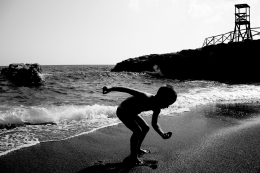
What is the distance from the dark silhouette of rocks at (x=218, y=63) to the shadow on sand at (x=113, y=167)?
905 inches

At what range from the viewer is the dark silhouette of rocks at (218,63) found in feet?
85.2

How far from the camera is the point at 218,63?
94.2 ft

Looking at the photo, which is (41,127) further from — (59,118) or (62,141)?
(62,141)

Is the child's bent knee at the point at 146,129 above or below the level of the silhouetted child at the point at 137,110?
below

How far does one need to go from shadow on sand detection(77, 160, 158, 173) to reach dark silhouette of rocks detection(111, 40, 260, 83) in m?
23.0

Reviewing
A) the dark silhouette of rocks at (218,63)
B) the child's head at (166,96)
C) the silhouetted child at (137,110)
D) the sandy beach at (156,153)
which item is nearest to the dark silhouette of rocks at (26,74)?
the sandy beach at (156,153)

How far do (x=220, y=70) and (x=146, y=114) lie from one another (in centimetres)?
2558

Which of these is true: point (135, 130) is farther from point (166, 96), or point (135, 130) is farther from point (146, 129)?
point (166, 96)

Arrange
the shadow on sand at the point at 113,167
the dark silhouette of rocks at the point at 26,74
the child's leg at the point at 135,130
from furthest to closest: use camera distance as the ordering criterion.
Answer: the dark silhouette of rocks at the point at 26,74
the child's leg at the point at 135,130
the shadow on sand at the point at 113,167

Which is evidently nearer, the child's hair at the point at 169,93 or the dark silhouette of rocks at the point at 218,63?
the child's hair at the point at 169,93

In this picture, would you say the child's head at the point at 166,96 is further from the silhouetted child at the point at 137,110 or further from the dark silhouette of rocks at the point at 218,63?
the dark silhouette of rocks at the point at 218,63

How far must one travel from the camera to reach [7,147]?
372 centimetres

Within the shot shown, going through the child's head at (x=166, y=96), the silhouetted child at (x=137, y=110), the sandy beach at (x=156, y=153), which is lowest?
the sandy beach at (x=156, y=153)

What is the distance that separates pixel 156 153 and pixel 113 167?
0.88 metres
